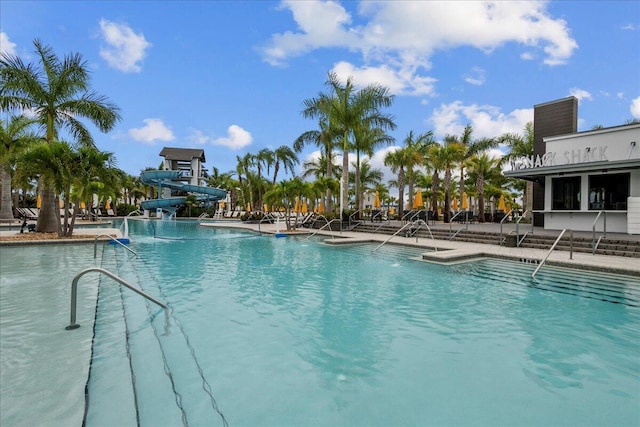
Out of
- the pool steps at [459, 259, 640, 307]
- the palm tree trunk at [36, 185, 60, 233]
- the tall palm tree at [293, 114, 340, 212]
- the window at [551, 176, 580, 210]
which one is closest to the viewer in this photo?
the pool steps at [459, 259, 640, 307]

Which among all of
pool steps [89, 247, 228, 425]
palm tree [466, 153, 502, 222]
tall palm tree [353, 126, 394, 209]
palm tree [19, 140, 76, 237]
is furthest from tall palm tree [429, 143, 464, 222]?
pool steps [89, 247, 228, 425]

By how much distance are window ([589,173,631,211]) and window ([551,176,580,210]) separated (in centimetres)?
56

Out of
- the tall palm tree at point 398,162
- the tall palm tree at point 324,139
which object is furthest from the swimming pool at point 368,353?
the tall palm tree at point 398,162

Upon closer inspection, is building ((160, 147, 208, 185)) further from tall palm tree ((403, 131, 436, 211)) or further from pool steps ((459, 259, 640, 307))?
pool steps ((459, 259, 640, 307))

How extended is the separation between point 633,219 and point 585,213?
1.94m

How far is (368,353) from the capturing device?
4.15 meters

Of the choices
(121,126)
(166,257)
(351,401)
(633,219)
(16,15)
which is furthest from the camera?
(121,126)

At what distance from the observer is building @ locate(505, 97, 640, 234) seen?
47.4 feet

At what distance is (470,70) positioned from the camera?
15.0 m

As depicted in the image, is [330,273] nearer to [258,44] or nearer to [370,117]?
[258,44]

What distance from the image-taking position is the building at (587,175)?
14.5 meters

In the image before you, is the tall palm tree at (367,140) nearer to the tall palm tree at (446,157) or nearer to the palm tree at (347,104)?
the palm tree at (347,104)

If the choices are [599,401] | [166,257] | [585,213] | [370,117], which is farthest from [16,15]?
[585,213]

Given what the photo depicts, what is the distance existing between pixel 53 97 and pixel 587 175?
25.3 metres
